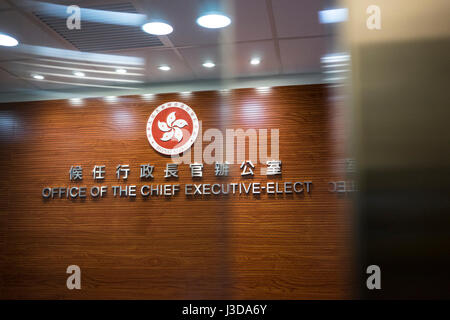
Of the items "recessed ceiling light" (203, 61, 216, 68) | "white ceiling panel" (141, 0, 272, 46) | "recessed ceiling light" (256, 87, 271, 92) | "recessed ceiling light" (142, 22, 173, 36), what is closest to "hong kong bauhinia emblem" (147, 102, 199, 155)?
"recessed ceiling light" (203, 61, 216, 68)

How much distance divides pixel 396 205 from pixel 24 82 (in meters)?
4.06

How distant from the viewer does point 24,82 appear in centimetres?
356

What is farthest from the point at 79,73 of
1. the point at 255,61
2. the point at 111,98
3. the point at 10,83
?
the point at 255,61

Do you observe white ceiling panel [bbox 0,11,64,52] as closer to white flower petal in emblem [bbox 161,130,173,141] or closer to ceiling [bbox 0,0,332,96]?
ceiling [bbox 0,0,332,96]

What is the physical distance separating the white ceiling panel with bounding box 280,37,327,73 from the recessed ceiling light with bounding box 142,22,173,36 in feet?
3.56

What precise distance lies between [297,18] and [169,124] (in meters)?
1.89

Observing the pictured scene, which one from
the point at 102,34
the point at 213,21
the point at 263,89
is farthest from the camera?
the point at 263,89

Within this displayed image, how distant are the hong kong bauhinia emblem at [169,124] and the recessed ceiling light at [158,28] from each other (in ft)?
3.46

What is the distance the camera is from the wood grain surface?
3.55 metres

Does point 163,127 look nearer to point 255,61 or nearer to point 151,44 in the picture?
point 151,44

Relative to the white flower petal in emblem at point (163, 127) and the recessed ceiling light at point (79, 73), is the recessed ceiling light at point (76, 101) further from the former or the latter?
the white flower petal in emblem at point (163, 127)

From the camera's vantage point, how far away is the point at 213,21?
2822 millimetres
